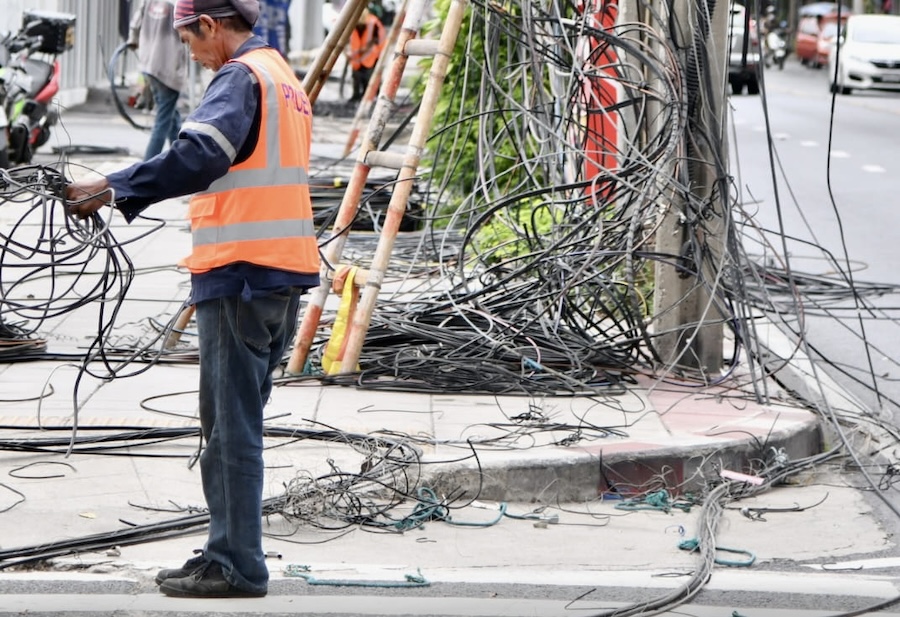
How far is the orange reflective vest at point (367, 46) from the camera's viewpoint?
84.1 ft

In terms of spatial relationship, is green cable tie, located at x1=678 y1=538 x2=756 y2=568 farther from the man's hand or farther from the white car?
the white car

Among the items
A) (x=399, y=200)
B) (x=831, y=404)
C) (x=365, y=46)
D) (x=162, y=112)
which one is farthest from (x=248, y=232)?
(x=365, y=46)

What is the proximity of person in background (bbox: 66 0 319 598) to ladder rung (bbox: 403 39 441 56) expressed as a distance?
300 cm

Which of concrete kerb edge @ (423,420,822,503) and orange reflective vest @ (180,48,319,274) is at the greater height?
orange reflective vest @ (180,48,319,274)

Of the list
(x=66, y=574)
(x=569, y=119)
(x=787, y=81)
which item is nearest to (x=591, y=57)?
(x=569, y=119)

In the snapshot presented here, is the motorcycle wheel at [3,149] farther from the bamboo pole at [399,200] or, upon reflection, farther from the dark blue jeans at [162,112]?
the bamboo pole at [399,200]

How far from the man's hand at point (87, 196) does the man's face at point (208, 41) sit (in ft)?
1.75

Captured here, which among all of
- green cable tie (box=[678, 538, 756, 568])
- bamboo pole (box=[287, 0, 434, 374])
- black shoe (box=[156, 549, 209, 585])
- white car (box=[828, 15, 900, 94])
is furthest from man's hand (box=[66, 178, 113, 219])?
white car (box=[828, 15, 900, 94])

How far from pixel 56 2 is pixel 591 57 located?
16.3 metres

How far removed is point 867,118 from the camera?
2731 cm

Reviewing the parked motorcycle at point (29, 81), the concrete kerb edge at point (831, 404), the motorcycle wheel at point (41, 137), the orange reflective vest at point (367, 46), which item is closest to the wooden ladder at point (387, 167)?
the concrete kerb edge at point (831, 404)

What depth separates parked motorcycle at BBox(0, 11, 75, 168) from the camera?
49.7ft

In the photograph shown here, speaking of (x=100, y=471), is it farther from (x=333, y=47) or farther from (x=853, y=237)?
(x=853, y=237)

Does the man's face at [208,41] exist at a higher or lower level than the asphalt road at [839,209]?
higher
